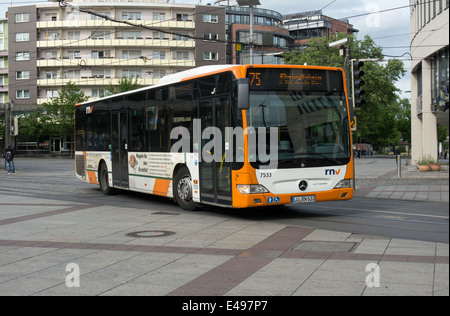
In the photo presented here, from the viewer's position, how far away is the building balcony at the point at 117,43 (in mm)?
69750

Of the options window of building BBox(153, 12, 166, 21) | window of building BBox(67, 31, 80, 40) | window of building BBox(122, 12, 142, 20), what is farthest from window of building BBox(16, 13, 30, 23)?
window of building BBox(153, 12, 166, 21)

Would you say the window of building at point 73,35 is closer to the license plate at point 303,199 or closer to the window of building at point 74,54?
the window of building at point 74,54

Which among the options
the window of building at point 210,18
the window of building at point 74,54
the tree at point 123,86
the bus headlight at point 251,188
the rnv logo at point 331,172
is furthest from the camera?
the window of building at point 210,18

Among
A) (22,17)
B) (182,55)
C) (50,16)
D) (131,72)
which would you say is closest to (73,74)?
(131,72)

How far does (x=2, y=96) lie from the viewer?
75.9 meters

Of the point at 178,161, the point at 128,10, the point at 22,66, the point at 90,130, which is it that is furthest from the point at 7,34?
the point at 178,161

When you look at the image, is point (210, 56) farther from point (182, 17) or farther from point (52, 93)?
point (52, 93)

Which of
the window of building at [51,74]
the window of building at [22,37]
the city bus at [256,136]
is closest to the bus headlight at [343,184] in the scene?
the city bus at [256,136]

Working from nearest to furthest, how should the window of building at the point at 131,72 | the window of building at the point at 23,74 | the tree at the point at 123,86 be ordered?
the tree at the point at 123,86 < the window of building at the point at 131,72 < the window of building at the point at 23,74

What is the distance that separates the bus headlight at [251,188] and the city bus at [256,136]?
0.06ft

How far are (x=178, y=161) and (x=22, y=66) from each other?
67825 millimetres

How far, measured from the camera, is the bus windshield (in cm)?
1009

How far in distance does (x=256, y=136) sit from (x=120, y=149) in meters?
6.66

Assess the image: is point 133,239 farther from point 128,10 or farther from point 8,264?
point 128,10
